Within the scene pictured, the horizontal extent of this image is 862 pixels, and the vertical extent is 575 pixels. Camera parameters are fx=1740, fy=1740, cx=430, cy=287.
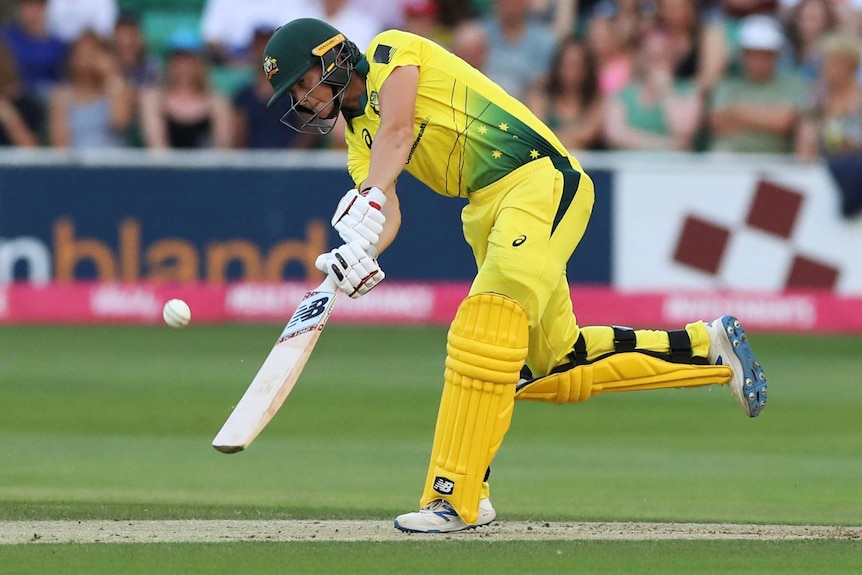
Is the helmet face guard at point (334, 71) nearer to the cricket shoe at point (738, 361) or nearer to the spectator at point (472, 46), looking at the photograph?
the cricket shoe at point (738, 361)

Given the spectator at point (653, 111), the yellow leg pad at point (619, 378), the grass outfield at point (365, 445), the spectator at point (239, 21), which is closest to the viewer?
the yellow leg pad at point (619, 378)

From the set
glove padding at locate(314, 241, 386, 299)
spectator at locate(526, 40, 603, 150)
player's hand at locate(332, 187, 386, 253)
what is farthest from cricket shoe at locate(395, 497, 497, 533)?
spectator at locate(526, 40, 603, 150)

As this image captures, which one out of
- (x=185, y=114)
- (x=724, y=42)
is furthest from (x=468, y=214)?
(x=724, y=42)

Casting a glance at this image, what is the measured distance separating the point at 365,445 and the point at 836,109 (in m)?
5.54

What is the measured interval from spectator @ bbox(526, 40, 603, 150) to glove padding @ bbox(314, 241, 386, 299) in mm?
7087

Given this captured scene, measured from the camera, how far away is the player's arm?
16.8 ft

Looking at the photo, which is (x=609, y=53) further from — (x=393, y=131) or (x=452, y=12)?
(x=393, y=131)

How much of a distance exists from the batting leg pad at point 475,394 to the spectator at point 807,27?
25.9 feet

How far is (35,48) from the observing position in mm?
13094

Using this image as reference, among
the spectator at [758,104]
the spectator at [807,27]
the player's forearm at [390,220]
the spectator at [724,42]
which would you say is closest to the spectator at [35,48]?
the spectator at [724,42]

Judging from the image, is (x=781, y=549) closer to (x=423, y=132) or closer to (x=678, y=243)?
(x=423, y=132)

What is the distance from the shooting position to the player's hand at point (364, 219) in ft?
16.6

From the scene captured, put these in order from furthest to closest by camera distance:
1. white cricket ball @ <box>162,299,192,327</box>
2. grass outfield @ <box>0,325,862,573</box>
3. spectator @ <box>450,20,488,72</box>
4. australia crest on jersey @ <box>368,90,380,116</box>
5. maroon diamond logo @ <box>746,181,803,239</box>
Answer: spectator @ <box>450,20,488,72</box>
maroon diamond logo @ <box>746,181,803,239</box>
grass outfield @ <box>0,325,862,573</box>
white cricket ball @ <box>162,299,192,327</box>
australia crest on jersey @ <box>368,90,380,116</box>

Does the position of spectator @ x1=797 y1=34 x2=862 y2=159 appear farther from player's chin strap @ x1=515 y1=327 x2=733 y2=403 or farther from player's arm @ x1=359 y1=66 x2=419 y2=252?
player's arm @ x1=359 y1=66 x2=419 y2=252
